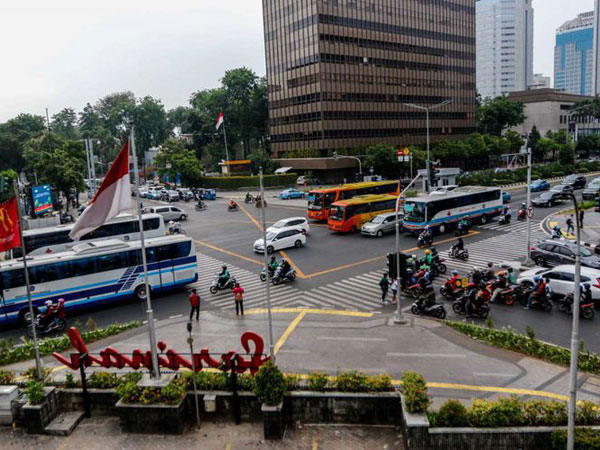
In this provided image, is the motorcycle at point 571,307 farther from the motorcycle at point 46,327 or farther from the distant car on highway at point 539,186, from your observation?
the distant car on highway at point 539,186

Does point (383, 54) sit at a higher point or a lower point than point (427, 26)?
lower

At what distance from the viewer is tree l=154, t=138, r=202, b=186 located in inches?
3031

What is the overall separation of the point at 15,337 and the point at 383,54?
80.8 meters

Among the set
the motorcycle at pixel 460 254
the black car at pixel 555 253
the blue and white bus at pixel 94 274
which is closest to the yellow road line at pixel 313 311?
the blue and white bus at pixel 94 274

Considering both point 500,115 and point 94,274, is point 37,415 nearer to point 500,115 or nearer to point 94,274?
point 94,274

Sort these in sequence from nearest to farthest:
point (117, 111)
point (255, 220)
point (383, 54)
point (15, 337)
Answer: point (15, 337)
point (255, 220)
point (383, 54)
point (117, 111)

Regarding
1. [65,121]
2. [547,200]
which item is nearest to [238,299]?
[547,200]

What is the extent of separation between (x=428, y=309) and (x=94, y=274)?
15.4m

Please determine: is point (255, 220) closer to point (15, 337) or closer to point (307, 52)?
point (15, 337)

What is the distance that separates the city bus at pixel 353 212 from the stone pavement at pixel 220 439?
27777 millimetres

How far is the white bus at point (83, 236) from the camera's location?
31.0 metres

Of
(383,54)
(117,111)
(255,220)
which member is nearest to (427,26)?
(383,54)

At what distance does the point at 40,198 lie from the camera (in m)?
44.9

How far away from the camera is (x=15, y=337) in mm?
19828
